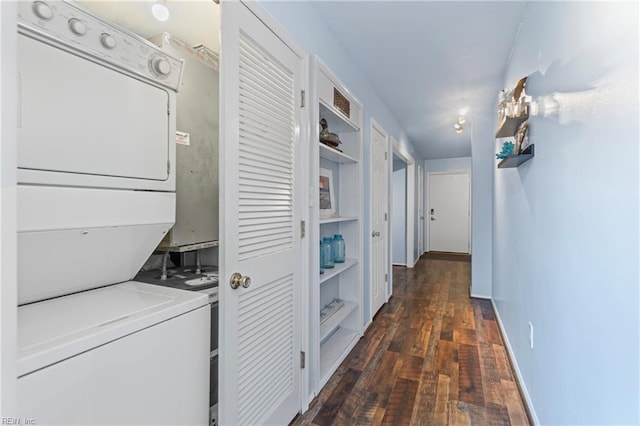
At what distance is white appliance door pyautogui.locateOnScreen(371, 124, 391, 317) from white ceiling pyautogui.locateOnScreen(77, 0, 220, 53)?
182cm

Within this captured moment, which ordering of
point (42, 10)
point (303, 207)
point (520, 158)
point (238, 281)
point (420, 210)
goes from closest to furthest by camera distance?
1. point (42, 10)
2. point (238, 281)
3. point (303, 207)
4. point (520, 158)
5. point (420, 210)

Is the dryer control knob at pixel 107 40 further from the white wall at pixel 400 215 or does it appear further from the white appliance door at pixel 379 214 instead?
the white wall at pixel 400 215

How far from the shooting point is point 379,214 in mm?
3334

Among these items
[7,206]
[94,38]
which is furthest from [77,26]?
[7,206]

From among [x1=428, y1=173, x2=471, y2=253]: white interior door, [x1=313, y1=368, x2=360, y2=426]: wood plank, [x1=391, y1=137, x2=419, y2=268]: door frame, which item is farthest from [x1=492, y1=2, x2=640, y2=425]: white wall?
[x1=428, y1=173, x2=471, y2=253]: white interior door

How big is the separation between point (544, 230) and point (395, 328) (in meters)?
1.81

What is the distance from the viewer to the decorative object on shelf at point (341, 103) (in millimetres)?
2132

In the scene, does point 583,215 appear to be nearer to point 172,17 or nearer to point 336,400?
point 336,400

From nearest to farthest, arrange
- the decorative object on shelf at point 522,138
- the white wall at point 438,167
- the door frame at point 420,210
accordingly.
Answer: the decorative object on shelf at point 522,138 → the door frame at point 420,210 → the white wall at point 438,167

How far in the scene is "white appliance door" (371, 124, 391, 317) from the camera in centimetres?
311

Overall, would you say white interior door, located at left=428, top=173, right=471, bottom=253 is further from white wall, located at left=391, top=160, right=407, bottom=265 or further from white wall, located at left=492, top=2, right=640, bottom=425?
white wall, located at left=492, top=2, right=640, bottom=425

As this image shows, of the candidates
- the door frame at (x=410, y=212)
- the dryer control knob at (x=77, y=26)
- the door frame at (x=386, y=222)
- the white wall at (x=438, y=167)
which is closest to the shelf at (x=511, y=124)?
the door frame at (x=386, y=222)

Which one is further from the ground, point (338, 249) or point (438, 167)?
point (438, 167)

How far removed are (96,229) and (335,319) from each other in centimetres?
173
